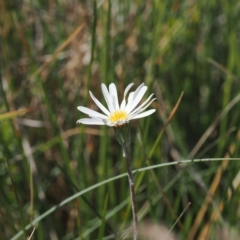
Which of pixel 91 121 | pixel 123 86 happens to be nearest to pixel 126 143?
pixel 91 121

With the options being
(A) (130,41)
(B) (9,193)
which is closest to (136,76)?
(A) (130,41)

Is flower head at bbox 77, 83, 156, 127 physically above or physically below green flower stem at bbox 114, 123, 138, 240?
above

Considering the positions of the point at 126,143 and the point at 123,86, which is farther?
the point at 123,86

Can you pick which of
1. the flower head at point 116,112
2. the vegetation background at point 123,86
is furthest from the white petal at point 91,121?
the vegetation background at point 123,86

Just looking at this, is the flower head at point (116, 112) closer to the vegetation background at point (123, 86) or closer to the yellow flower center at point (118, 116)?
the yellow flower center at point (118, 116)

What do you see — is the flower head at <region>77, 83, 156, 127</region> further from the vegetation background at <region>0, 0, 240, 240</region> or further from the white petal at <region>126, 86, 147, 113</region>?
the vegetation background at <region>0, 0, 240, 240</region>

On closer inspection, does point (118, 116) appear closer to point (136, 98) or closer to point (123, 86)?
point (136, 98)

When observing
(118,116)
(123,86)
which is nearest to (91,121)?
(118,116)

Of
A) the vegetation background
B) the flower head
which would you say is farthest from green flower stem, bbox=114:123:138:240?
Answer: the vegetation background

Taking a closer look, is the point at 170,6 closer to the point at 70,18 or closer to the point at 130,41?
the point at 130,41
